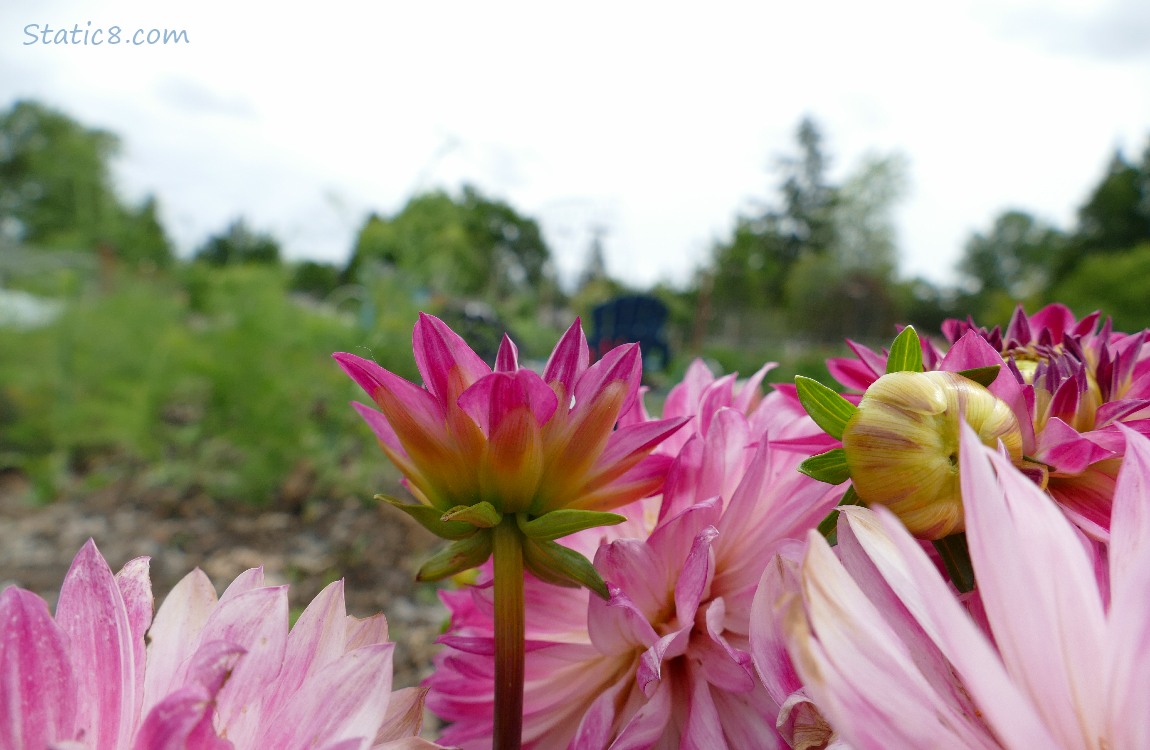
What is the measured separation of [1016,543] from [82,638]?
148mm

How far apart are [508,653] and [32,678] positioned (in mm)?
77

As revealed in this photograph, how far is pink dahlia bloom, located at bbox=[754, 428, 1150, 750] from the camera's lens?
0.09 meters

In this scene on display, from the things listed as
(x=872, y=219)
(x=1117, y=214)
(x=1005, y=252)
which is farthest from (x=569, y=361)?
(x=1005, y=252)

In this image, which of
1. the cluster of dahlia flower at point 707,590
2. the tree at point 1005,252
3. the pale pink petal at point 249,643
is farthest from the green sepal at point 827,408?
the tree at point 1005,252

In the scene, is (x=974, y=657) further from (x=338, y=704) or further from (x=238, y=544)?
(x=238, y=544)

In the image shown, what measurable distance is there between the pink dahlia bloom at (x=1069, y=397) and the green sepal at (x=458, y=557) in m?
0.10

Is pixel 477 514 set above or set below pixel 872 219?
below

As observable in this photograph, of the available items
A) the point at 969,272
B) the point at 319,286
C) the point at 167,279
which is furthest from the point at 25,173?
the point at 969,272

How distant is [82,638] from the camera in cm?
13

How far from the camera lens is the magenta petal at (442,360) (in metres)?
0.14

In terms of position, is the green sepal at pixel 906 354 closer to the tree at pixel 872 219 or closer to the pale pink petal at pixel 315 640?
the pale pink petal at pixel 315 640

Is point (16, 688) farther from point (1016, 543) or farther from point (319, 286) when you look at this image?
point (319, 286)

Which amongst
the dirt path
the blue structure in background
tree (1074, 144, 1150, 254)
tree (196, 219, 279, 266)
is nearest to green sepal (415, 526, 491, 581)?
the blue structure in background

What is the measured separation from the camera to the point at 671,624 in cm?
17
